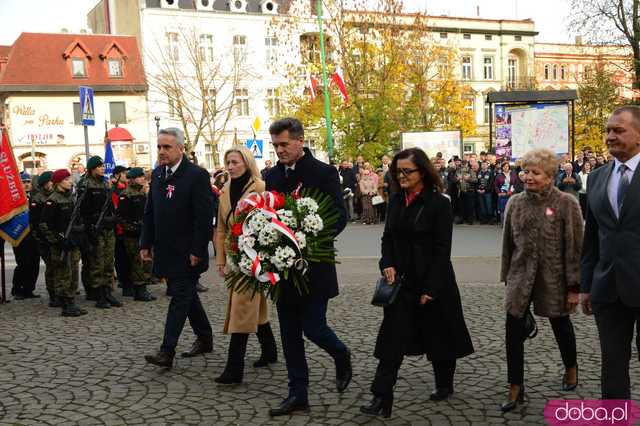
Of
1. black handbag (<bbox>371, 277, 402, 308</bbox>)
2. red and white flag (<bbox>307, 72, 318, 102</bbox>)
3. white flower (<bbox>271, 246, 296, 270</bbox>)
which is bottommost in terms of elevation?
black handbag (<bbox>371, 277, 402, 308</bbox>)

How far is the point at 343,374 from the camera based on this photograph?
17.2 ft

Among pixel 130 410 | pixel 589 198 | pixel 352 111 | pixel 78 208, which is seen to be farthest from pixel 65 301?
pixel 352 111

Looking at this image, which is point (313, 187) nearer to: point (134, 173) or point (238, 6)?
point (134, 173)

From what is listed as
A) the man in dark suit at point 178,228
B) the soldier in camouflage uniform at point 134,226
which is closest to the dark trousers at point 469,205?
the soldier in camouflage uniform at point 134,226

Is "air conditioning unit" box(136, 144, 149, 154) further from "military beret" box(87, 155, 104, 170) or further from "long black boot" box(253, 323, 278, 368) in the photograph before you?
"long black boot" box(253, 323, 278, 368)

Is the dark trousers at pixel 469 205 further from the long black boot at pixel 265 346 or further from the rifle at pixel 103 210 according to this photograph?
the long black boot at pixel 265 346

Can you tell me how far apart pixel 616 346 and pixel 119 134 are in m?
42.5

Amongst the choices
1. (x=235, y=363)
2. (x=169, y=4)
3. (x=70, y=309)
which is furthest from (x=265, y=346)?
(x=169, y=4)

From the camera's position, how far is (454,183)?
63.9 feet

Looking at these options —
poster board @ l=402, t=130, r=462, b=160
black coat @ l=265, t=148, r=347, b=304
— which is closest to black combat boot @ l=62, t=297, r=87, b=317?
black coat @ l=265, t=148, r=347, b=304

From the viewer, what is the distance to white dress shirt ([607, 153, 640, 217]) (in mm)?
3838

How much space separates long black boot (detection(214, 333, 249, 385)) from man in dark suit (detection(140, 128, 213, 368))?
0.58m

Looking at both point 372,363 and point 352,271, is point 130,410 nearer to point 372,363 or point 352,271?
point 372,363

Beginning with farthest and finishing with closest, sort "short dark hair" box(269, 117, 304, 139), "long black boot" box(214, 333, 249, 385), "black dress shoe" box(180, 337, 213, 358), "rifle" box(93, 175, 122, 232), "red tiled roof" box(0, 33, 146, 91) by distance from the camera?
1. "red tiled roof" box(0, 33, 146, 91)
2. "rifle" box(93, 175, 122, 232)
3. "black dress shoe" box(180, 337, 213, 358)
4. "long black boot" box(214, 333, 249, 385)
5. "short dark hair" box(269, 117, 304, 139)
